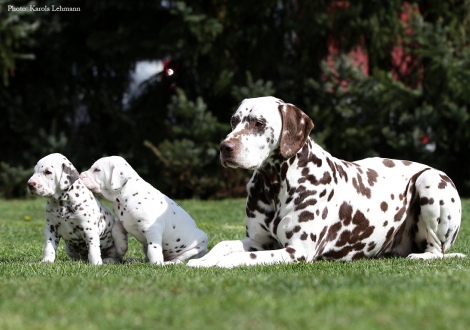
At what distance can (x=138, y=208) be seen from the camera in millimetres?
6461

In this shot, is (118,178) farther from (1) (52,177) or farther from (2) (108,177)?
(1) (52,177)

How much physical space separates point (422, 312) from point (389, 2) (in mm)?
13759

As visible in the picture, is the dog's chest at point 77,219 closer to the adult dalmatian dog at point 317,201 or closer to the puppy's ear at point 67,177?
the puppy's ear at point 67,177

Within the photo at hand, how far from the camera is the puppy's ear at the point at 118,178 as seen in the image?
6578mm

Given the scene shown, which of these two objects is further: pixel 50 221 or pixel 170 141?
pixel 170 141

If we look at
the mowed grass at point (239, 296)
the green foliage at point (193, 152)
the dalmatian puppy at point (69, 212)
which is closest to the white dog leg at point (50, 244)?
the dalmatian puppy at point (69, 212)

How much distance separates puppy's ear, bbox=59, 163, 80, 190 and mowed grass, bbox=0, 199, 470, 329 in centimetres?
75

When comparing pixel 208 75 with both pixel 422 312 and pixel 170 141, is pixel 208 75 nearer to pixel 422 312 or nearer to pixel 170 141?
pixel 170 141

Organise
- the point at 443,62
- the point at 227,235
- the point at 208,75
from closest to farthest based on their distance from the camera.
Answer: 1. the point at 227,235
2. the point at 443,62
3. the point at 208,75

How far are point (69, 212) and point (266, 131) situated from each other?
6.61ft

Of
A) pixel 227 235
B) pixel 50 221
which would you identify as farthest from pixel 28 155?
pixel 50 221

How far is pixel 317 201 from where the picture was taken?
625cm

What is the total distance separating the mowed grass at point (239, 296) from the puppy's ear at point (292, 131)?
3.27 ft

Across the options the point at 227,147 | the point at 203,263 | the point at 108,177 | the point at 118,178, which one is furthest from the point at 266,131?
the point at 108,177
